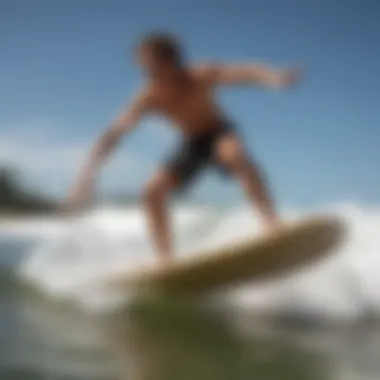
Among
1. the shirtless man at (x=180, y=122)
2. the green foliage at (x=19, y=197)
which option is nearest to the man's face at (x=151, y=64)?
the shirtless man at (x=180, y=122)

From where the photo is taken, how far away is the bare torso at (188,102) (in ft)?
4.60

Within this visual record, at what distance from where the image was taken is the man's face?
4.61 ft

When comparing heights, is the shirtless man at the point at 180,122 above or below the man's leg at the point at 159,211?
above

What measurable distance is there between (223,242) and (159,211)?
97 mm

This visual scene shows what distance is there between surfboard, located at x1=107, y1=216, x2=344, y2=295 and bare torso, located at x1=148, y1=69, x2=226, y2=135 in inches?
6.8

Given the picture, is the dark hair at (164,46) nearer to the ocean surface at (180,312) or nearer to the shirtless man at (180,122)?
the shirtless man at (180,122)

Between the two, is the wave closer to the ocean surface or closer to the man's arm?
the ocean surface

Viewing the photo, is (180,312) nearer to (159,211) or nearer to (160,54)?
(159,211)

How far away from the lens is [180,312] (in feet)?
4.56

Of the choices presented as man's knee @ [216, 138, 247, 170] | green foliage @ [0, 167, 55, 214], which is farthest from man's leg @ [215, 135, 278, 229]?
green foliage @ [0, 167, 55, 214]

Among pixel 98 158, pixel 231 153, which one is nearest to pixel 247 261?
pixel 231 153

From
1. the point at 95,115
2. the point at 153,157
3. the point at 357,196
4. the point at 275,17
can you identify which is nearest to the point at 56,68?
the point at 95,115

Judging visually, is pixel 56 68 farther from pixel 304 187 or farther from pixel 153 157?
pixel 304 187

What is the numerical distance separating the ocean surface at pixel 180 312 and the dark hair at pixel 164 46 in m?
0.21
